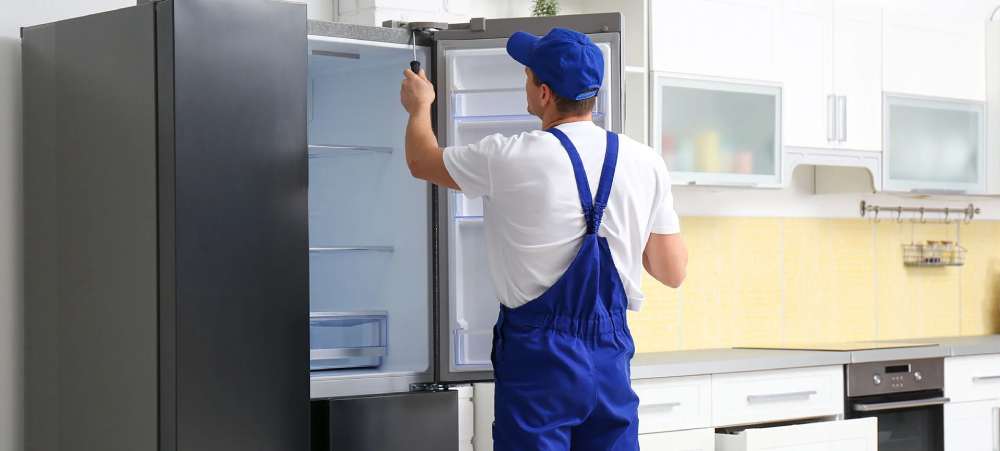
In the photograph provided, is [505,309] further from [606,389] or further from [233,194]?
[233,194]

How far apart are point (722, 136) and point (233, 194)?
202 cm

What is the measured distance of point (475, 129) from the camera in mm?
3227

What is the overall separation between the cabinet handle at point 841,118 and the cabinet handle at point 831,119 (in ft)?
0.05

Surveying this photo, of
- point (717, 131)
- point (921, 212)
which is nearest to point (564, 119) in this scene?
point (717, 131)

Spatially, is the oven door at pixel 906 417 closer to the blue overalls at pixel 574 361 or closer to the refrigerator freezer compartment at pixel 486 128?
the refrigerator freezer compartment at pixel 486 128

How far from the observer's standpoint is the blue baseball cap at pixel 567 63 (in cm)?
237

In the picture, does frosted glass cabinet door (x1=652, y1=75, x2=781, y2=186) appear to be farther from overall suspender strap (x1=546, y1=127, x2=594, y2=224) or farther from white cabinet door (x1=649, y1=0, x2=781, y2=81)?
overall suspender strap (x1=546, y1=127, x2=594, y2=224)

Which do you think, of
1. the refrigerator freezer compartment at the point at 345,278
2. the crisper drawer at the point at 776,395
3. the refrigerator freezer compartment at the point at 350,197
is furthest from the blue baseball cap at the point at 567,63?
the crisper drawer at the point at 776,395

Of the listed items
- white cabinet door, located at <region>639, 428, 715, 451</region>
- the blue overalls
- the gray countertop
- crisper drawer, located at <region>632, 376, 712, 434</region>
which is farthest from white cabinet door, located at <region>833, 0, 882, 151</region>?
the blue overalls

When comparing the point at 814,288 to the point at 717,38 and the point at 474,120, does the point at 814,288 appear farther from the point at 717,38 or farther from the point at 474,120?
the point at 474,120

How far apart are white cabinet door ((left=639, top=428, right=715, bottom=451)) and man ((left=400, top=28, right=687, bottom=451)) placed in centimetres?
129

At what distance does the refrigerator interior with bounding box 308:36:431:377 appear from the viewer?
3.22m

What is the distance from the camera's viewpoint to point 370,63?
10.8 feet

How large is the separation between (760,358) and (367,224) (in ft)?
4.79
